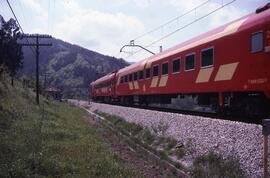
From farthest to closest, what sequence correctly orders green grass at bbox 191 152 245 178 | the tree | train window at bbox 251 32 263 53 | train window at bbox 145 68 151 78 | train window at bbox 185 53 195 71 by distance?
the tree < train window at bbox 145 68 151 78 < train window at bbox 185 53 195 71 < train window at bbox 251 32 263 53 < green grass at bbox 191 152 245 178

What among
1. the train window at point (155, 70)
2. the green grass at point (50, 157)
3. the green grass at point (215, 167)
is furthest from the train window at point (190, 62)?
the green grass at point (215, 167)

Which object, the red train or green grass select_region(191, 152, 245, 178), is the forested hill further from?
green grass select_region(191, 152, 245, 178)

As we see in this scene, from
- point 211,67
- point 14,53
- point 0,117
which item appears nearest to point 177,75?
point 211,67

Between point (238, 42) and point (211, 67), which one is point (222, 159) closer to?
point (238, 42)

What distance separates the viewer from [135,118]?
77.0 feet

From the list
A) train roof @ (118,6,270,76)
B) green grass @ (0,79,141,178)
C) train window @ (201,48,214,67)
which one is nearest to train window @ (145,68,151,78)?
train roof @ (118,6,270,76)

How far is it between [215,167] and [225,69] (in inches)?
197

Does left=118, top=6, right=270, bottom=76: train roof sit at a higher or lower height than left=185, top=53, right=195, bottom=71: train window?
higher

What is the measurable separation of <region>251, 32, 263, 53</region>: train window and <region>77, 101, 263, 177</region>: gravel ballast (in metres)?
2.27

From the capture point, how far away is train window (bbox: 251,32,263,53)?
12.5 m

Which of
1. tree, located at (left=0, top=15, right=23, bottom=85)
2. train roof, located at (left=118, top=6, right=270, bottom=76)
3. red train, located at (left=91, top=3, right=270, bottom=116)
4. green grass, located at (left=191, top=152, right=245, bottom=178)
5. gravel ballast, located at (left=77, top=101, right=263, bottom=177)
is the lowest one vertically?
green grass, located at (left=191, top=152, right=245, bottom=178)

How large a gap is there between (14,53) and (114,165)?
41.2 meters

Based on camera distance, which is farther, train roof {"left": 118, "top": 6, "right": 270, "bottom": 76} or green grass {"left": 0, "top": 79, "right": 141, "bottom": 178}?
train roof {"left": 118, "top": 6, "right": 270, "bottom": 76}

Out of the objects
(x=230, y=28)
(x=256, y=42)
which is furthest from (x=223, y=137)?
(x=230, y=28)
